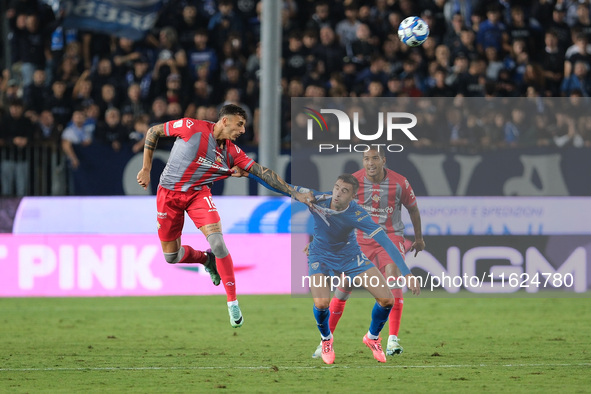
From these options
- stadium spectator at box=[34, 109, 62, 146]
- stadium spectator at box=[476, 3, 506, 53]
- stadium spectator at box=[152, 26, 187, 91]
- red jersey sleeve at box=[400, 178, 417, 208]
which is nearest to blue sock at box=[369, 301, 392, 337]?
red jersey sleeve at box=[400, 178, 417, 208]

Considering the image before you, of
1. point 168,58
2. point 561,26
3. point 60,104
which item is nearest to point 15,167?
point 60,104

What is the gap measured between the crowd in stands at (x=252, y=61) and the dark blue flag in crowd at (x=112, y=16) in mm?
321

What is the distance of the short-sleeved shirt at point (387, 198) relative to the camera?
30.9 ft

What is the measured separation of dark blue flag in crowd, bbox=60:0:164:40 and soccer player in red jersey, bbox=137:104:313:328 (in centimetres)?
809

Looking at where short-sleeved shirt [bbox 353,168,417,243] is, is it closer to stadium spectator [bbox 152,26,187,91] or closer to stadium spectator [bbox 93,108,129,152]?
stadium spectator [bbox 93,108,129,152]

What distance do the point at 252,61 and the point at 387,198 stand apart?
814 centimetres

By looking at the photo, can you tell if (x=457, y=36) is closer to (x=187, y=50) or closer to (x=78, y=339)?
(x=187, y=50)

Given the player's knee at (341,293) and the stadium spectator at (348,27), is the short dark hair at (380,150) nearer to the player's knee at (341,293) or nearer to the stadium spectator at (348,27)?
the player's knee at (341,293)

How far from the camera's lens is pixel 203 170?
9305mm

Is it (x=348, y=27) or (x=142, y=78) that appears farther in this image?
(x=348, y=27)

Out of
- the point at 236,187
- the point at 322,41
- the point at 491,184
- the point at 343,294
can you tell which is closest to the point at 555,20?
the point at 322,41

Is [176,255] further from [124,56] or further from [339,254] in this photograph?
[124,56]

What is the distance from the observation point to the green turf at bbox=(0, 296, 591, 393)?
8.16 meters

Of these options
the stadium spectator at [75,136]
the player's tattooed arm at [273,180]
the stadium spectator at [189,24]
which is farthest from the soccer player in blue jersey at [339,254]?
the stadium spectator at [189,24]
